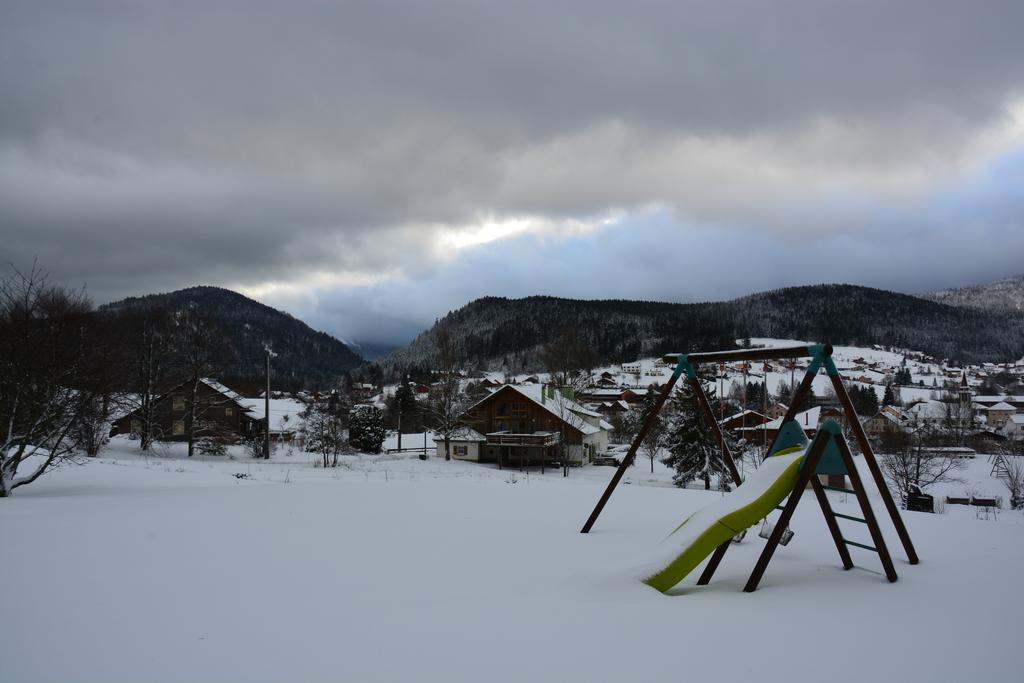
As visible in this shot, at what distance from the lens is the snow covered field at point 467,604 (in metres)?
3.54

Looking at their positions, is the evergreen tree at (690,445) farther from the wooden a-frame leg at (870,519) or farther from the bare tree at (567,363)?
the wooden a-frame leg at (870,519)

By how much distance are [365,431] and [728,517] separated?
43.3m

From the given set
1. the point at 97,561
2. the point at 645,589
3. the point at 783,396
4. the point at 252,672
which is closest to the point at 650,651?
the point at 645,589

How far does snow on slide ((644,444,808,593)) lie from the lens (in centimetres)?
502

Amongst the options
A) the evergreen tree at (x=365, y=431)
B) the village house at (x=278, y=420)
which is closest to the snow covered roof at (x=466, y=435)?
the evergreen tree at (x=365, y=431)

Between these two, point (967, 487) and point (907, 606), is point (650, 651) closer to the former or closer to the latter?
point (907, 606)

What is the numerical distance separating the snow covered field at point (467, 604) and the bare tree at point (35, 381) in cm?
372

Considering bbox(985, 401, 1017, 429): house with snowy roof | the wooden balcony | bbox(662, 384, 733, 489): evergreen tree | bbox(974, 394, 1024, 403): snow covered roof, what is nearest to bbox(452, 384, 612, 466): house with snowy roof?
the wooden balcony

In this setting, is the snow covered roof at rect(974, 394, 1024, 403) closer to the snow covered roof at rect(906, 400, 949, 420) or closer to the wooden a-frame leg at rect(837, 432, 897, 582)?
the snow covered roof at rect(906, 400, 949, 420)

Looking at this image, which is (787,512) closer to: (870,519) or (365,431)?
(870,519)

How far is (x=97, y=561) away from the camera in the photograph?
5.95 meters

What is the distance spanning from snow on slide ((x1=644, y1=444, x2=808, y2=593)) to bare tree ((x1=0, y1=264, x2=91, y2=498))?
492 inches

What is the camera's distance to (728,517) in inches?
201

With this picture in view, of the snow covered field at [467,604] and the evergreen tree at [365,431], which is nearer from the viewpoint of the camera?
the snow covered field at [467,604]
